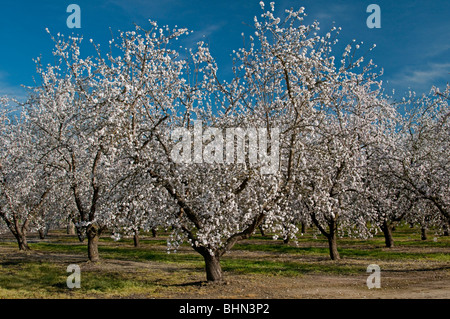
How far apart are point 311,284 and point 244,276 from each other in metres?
3.42

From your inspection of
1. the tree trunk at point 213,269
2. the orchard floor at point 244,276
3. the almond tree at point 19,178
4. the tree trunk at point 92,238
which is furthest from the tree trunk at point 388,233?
the almond tree at point 19,178

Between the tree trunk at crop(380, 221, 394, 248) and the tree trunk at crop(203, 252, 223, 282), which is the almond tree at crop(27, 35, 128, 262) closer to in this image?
the tree trunk at crop(203, 252, 223, 282)

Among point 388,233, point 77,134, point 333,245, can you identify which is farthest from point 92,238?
point 388,233

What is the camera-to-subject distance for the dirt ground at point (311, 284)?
14.8 metres

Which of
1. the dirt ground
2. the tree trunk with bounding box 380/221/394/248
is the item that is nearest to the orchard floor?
the dirt ground

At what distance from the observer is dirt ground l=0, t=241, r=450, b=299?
48.6ft

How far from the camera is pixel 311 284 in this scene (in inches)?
A: 694

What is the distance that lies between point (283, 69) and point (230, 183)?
5130 mm

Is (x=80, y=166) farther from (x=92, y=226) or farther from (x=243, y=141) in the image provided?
(x=243, y=141)

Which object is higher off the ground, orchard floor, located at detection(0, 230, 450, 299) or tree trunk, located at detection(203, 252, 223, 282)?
tree trunk, located at detection(203, 252, 223, 282)

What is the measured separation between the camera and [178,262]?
2572 cm

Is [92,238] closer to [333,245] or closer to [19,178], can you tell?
[19,178]

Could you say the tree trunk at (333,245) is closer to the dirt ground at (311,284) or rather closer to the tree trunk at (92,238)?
the dirt ground at (311,284)

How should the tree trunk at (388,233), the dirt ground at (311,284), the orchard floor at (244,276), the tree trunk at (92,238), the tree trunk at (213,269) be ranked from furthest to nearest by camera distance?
the tree trunk at (388,233)
the tree trunk at (92,238)
the tree trunk at (213,269)
the orchard floor at (244,276)
the dirt ground at (311,284)
